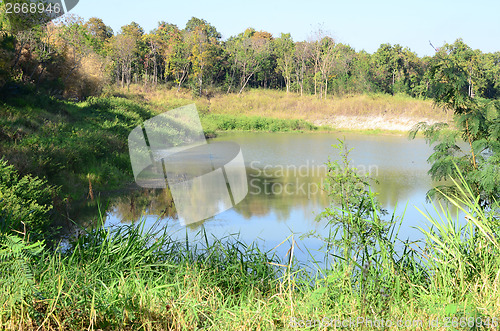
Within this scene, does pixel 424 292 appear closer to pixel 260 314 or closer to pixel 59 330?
pixel 260 314

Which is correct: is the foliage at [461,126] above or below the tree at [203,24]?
below

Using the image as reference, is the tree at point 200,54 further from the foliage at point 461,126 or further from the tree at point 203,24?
the foliage at point 461,126

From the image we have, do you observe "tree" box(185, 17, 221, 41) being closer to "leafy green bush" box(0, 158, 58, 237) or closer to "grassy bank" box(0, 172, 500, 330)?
"leafy green bush" box(0, 158, 58, 237)

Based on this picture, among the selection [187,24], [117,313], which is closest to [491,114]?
[117,313]

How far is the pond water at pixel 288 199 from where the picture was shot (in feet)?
16.7

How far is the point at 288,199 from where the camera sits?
7.07 meters

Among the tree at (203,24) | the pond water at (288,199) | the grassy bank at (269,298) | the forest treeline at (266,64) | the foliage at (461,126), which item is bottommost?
the pond water at (288,199)

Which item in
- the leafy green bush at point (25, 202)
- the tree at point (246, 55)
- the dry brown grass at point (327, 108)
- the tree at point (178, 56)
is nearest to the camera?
the leafy green bush at point (25, 202)

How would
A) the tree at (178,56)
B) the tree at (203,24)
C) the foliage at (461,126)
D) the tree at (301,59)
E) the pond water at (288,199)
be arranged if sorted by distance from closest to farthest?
the foliage at (461,126) < the pond water at (288,199) < the tree at (178,56) < the tree at (301,59) < the tree at (203,24)

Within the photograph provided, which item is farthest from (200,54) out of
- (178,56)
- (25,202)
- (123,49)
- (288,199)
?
(25,202)

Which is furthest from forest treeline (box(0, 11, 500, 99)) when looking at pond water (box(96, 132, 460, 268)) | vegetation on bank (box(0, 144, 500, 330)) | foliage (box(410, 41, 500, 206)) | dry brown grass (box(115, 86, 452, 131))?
vegetation on bank (box(0, 144, 500, 330))

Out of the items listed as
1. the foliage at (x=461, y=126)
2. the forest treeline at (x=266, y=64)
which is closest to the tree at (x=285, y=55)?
the forest treeline at (x=266, y=64)

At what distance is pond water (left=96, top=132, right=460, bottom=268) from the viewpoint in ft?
16.7

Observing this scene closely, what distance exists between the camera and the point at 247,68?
34.6 metres
